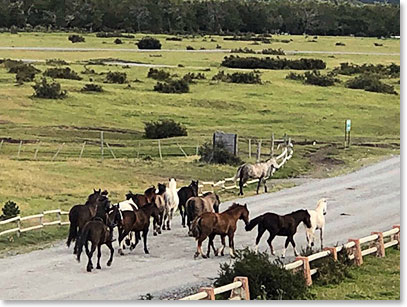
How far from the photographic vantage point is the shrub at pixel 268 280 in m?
15.3

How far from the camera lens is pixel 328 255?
1725cm

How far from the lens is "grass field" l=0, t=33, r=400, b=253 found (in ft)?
97.3

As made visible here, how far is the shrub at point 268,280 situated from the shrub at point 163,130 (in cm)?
2460

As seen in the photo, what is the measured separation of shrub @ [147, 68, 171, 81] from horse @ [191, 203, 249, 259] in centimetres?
3714

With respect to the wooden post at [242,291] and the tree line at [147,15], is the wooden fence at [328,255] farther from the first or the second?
the tree line at [147,15]

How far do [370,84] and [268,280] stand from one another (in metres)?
39.1

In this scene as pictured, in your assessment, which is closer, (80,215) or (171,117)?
(80,215)

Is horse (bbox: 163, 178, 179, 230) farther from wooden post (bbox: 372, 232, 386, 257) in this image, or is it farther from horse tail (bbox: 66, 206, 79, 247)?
wooden post (bbox: 372, 232, 386, 257)

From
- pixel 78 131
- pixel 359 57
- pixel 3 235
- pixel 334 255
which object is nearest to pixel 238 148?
pixel 78 131

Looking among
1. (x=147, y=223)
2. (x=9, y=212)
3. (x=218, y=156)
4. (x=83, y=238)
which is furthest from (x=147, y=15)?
(x=83, y=238)

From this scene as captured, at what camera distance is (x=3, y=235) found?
819 inches

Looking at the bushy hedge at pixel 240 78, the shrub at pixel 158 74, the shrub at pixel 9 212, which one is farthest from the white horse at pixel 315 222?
the shrub at pixel 158 74

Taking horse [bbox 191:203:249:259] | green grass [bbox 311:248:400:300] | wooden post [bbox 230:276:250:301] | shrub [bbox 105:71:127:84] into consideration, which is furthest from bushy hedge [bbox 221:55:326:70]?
wooden post [bbox 230:276:250:301]

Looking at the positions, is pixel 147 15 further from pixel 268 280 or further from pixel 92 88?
pixel 268 280
